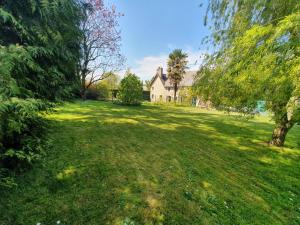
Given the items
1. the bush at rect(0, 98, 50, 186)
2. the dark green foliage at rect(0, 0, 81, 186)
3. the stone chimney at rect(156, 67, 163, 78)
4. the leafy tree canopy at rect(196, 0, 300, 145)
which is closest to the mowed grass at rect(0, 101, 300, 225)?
the bush at rect(0, 98, 50, 186)

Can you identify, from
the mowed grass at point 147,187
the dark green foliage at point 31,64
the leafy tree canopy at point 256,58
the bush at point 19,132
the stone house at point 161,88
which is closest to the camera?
the bush at point 19,132

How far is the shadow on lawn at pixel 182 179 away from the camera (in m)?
3.26

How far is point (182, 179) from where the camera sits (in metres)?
4.34

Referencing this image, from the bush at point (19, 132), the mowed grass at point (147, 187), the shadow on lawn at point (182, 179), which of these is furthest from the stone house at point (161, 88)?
the bush at point (19, 132)

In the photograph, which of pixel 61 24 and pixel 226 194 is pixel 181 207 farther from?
pixel 61 24

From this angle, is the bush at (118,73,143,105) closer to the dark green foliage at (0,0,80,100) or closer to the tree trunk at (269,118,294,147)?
the tree trunk at (269,118,294,147)

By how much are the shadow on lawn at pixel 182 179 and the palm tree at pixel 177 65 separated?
82.9 ft

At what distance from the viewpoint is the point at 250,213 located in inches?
140

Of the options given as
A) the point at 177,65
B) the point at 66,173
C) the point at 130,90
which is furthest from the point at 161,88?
the point at 66,173

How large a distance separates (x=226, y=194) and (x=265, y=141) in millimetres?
6345

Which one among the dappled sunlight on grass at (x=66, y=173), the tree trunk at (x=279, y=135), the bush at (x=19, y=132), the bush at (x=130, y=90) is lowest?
the dappled sunlight on grass at (x=66, y=173)

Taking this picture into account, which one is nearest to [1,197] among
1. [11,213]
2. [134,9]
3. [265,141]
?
[11,213]

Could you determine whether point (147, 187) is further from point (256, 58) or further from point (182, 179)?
point (256, 58)

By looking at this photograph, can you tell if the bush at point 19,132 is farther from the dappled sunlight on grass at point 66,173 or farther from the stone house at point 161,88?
the stone house at point 161,88
